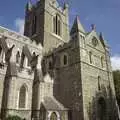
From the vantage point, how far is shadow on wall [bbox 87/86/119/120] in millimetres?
26023

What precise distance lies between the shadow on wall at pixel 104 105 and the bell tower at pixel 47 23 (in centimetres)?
1539

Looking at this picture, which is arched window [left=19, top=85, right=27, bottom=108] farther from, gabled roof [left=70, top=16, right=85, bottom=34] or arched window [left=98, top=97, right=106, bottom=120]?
gabled roof [left=70, top=16, right=85, bottom=34]

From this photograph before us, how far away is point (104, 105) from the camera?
28547 millimetres

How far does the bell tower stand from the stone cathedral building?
760 mm

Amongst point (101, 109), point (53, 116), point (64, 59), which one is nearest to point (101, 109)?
point (101, 109)

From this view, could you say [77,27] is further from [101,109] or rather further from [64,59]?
[101,109]

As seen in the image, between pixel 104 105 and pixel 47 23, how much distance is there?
23074 millimetres

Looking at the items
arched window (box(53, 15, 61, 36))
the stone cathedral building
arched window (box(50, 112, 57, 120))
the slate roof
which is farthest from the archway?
arched window (box(53, 15, 61, 36))

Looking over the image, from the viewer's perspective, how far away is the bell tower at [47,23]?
38.7 meters

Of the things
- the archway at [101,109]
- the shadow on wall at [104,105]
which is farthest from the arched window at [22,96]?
the archway at [101,109]

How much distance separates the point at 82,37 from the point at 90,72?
613 cm

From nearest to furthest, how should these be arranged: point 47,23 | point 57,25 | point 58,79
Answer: point 58,79, point 47,23, point 57,25

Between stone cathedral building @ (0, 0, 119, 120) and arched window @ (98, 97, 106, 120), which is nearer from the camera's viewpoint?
stone cathedral building @ (0, 0, 119, 120)

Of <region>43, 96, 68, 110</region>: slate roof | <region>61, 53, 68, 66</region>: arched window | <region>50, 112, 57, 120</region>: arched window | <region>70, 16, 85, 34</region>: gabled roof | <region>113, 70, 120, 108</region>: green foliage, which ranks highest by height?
<region>70, 16, 85, 34</region>: gabled roof
